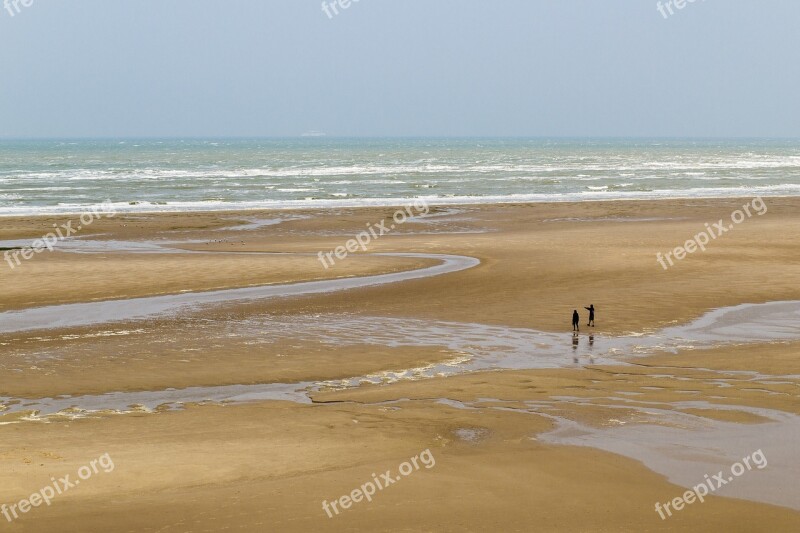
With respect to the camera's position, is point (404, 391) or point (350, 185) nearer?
point (404, 391)

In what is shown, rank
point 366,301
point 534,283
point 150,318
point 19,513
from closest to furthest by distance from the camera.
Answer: point 19,513, point 150,318, point 366,301, point 534,283

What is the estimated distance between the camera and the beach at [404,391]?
8.69 meters

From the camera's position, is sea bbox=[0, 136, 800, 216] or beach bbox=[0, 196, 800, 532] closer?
beach bbox=[0, 196, 800, 532]

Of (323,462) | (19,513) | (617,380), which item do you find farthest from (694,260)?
(19,513)

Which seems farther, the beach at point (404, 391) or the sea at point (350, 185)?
the sea at point (350, 185)

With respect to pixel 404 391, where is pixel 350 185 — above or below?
below

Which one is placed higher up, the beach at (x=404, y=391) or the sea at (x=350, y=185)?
the beach at (x=404, y=391)

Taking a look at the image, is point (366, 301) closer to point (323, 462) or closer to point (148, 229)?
point (323, 462)

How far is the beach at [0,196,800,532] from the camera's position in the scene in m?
8.69

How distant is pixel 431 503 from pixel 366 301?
39.7 ft

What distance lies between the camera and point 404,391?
42.6 feet

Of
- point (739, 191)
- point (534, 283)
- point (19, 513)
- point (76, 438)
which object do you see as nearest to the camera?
point (19, 513)

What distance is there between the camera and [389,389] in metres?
13.1

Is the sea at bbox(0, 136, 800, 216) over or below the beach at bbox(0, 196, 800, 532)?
below
